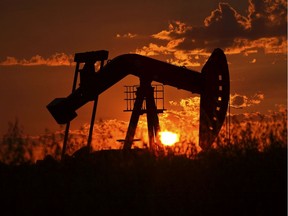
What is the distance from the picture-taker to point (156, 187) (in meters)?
7.95

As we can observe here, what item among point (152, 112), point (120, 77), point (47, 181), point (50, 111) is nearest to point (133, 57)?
point (120, 77)

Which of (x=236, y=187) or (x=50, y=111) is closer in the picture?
(x=236, y=187)

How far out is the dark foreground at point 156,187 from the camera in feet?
24.4

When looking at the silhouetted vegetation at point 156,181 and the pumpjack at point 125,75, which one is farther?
the pumpjack at point 125,75

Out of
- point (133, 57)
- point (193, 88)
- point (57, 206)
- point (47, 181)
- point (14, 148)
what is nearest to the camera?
point (57, 206)

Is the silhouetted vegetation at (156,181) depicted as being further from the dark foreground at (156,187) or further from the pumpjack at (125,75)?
the pumpjack at (125,75)

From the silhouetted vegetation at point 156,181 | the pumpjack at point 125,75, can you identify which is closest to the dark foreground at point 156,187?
the silhouetted vegetation at point 156,181

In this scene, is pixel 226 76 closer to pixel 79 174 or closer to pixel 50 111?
pixel 50 111

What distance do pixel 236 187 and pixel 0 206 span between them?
3.21 meters

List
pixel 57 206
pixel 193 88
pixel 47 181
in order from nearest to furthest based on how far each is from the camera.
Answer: pixel 57 206, pixel 47 181, pixel 193 88

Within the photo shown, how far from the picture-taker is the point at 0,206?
7.82 meters

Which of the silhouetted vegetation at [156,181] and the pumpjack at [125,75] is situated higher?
the pumpjack at [125,75]

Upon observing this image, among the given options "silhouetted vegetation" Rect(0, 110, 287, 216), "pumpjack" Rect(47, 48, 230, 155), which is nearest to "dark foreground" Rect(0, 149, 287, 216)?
"silhouetted vegetation" Rect(0, 110, 287, 216)

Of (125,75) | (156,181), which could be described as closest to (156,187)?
(156,181)
